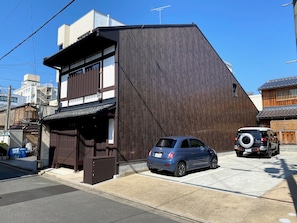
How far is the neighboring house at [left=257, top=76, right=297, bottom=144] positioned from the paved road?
21.1m

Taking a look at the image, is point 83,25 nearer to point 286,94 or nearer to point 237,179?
point 286,94

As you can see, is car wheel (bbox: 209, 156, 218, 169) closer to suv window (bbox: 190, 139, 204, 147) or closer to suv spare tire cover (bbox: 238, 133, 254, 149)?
suv window (bbox: 190, 139, 204, 147)

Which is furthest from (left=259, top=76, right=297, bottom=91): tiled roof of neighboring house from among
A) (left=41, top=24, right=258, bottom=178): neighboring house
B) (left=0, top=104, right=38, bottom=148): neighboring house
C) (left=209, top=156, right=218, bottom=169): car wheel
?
(left=0, top=104, right=38, bottom=148): neighboring house

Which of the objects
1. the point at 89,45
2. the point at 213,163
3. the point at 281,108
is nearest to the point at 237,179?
the point at 213,163

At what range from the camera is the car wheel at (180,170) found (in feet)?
31.9

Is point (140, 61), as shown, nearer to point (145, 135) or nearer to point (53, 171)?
point (145, 135)

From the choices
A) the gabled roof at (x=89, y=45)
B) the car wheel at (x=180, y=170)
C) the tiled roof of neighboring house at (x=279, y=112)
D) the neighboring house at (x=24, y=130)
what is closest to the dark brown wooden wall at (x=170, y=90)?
the gabled roof at (x=89, y=45)

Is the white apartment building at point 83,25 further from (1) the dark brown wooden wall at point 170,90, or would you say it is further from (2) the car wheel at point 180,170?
(2) the car wheel at point 180,170

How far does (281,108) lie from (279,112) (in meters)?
0.99

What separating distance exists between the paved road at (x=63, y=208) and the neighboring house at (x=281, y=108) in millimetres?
21061

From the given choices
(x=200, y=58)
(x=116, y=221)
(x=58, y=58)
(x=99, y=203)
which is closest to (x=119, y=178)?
(x=99, y=203)

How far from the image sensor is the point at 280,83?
84.3 ft

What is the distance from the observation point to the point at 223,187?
26.7ft

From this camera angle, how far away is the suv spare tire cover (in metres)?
15.1
